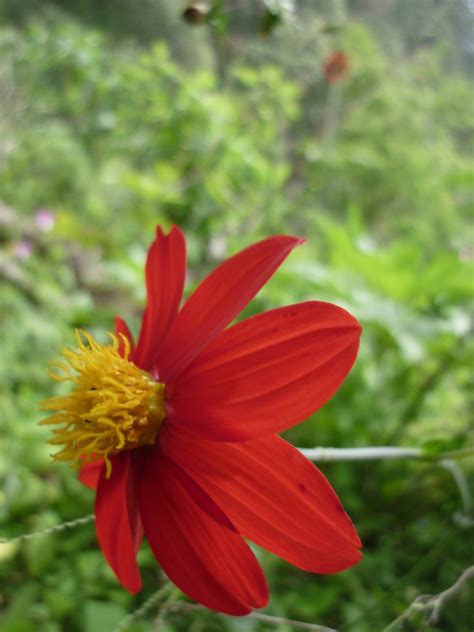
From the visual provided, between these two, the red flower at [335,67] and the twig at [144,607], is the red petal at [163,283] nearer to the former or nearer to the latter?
the twig at [144,607]

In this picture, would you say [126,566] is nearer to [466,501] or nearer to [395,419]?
[466,501]

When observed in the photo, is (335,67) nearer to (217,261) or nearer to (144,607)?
(217,261)

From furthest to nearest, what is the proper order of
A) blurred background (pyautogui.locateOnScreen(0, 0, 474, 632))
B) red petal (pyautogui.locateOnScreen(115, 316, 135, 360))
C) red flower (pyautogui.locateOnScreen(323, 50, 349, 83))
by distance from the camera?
red flower (pyautogui.locateOnScreen(323, 50, 349, 83))
blurred background (pyautogui.locateOnScreen(0, 0, 474, 632))
red petal (pyautogui.locateOnScreen(115, 316, 135, 360))

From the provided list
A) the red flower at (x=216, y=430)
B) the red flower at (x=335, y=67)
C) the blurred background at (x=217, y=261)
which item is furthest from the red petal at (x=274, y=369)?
the red flower at (x=335, y=67)

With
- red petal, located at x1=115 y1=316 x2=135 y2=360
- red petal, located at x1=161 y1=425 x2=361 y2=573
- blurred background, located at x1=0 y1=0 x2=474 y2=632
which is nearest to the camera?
red petal, located at x1=161 y1=425 x2=361 y2=573

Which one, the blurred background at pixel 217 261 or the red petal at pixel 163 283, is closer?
the red petal at pixel 163 283

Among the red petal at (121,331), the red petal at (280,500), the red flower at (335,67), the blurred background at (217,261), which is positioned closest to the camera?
the red petal at (280,500)

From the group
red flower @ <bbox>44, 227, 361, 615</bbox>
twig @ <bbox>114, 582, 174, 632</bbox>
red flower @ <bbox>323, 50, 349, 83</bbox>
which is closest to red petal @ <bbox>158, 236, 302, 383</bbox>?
red flower @ <bbox>44, 227, 361, 615</bbox>

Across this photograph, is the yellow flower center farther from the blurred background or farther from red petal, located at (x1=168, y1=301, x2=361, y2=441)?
the blurred background
